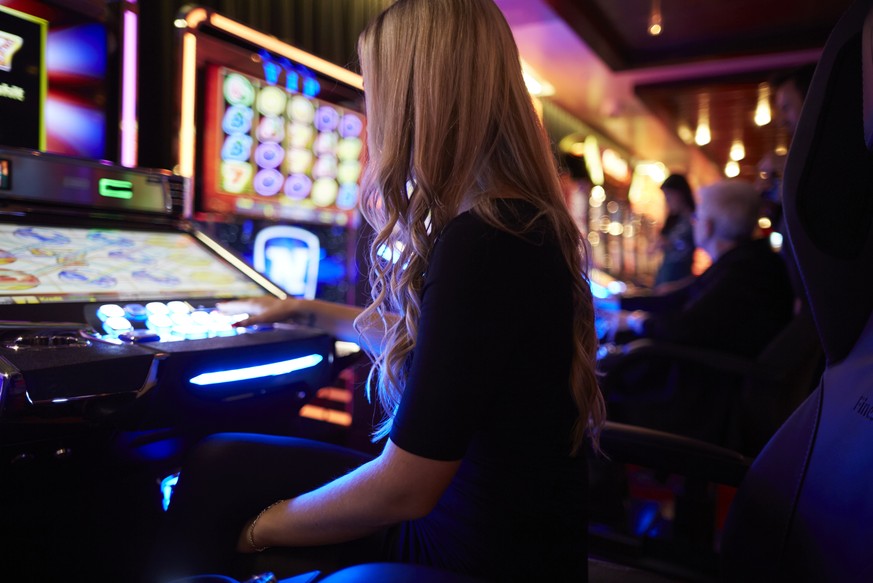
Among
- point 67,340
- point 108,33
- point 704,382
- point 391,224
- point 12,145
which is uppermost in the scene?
point 108,33

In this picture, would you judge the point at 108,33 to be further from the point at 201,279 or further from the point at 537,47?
the point at 537,47

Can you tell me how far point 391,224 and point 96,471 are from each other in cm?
63

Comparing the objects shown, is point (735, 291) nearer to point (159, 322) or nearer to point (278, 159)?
point (278, 159)

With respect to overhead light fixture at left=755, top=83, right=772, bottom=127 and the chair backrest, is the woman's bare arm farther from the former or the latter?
overhead light fixture at left=755, top=83, right=772, bottom=127

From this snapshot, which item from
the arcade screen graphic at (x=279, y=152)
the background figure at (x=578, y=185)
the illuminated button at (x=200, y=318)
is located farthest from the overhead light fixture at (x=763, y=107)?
the illuminated button at (x=200, y=318)

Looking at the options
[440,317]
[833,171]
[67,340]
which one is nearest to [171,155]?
[67,340]

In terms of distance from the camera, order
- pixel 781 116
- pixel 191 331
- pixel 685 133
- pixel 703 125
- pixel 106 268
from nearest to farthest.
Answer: pixel 191 331 < pixel 106 268 < pixel 781 116 < pixel 703 125 < pixel 685 133

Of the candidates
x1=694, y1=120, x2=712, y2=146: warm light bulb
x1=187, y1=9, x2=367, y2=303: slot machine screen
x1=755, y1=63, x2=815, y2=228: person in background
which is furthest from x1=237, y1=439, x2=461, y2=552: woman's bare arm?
x1=694, y1=120, x2=712, y2=146: warm light bulb

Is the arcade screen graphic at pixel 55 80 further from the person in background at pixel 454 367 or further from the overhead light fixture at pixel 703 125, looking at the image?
the overhead light fixture at pixel 703 125

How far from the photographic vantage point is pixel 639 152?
8.41 meters

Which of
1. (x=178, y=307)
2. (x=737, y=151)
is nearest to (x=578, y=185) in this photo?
(x=737, y=151)

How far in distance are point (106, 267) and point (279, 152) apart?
3.11 feet

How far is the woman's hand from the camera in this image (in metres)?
1.32

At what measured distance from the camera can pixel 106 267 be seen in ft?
4.12
